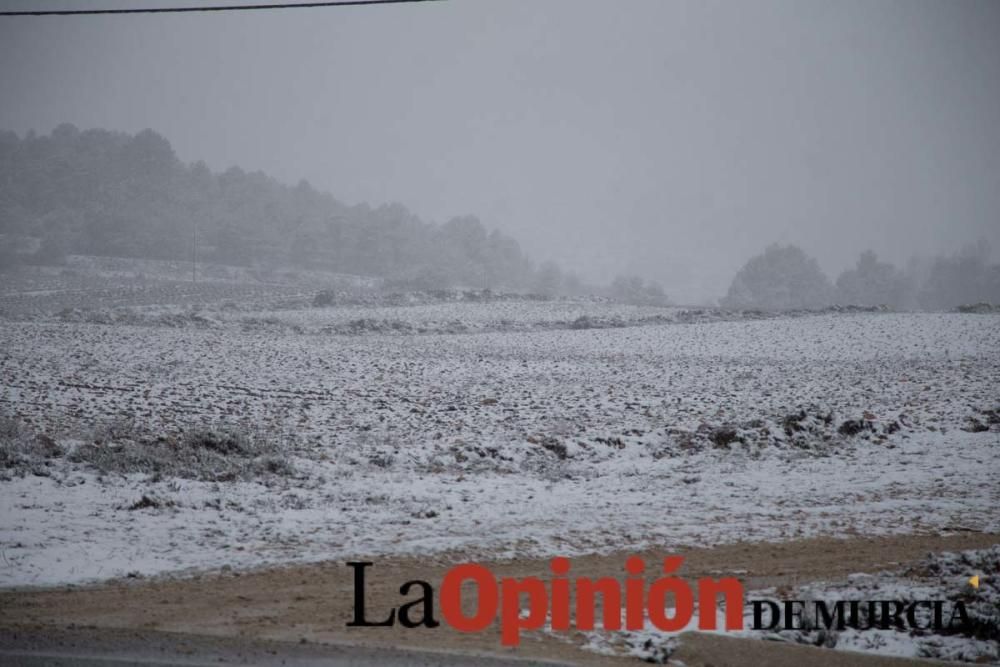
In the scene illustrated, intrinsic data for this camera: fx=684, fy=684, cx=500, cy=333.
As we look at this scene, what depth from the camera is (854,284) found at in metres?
97.9

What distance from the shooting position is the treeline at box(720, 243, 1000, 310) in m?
93.3

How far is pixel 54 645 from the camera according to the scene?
6074mm

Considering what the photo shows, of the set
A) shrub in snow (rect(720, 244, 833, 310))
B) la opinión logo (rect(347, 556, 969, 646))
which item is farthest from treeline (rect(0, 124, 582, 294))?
la opinión logo (rect(347, 556, 969, 646))

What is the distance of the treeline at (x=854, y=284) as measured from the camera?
93.3m

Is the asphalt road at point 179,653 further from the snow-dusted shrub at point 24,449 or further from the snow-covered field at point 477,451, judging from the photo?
the snow-dusted shrub at point 24,449

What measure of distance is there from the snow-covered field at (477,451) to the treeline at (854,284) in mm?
66102

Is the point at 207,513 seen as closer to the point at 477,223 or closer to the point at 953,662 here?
the point at 953,662

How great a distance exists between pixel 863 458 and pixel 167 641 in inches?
520

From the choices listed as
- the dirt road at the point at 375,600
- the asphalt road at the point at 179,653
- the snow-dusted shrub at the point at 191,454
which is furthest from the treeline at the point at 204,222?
the asphalt road at the point at 179,653

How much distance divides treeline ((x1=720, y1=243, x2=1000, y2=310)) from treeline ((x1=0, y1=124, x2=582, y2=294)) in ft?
92.2

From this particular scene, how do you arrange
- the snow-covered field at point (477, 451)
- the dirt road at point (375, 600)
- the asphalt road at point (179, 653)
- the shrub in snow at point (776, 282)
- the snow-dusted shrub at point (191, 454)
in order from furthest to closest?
the shrub in snow at point (776, 282) → the snow-dusted shrub at point (191, 454) → the snow-covered field at point (477, 451) → the dirt road at point (375, 600) → the asphalt road at point (179, 653)

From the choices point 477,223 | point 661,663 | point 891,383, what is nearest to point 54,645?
point 661,663

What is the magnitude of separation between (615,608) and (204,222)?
3791 inches

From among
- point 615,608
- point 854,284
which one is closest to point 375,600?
point 615,608
